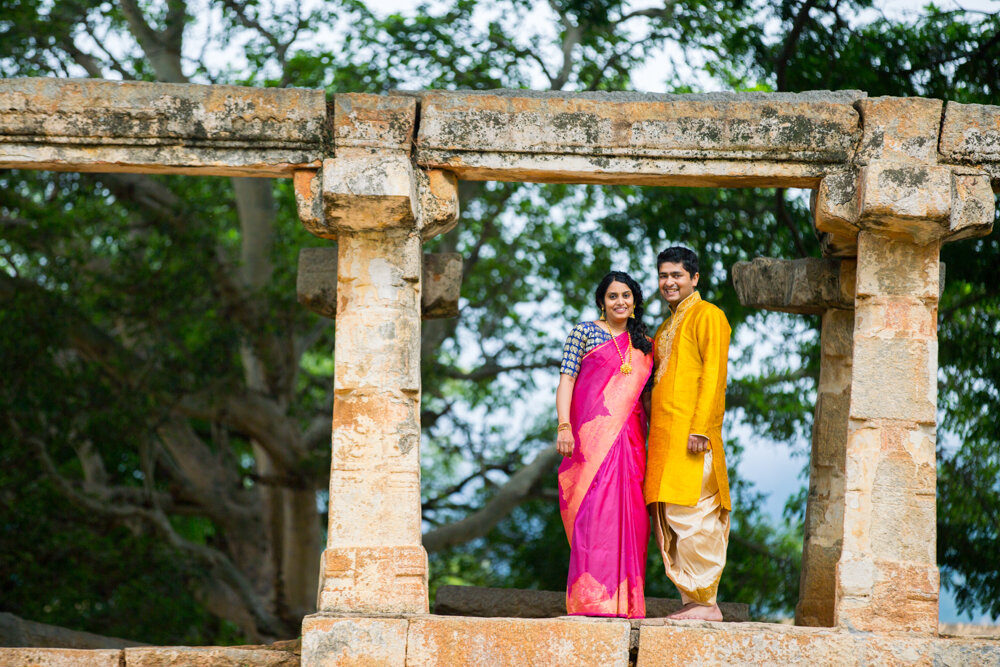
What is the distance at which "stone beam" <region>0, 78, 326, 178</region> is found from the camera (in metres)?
5.35

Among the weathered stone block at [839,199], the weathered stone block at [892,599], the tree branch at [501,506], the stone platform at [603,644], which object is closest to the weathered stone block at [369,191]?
the stone platform at [603,644]

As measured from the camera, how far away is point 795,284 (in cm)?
607

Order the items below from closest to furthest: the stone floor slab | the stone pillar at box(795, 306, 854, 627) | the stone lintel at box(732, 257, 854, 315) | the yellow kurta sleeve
→ the stone floor slab, the yellow kurta sleeve, the stone lintel at box(732, 257, 854, 315), the stone pillar at box(795, 306, 854, 627)

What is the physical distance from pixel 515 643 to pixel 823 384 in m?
2.35

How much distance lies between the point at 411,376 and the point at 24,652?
207cm

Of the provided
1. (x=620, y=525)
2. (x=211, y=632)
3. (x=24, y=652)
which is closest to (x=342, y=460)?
(x=620, y=525)

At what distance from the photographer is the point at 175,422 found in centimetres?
1108

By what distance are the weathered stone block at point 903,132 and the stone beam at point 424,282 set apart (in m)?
1.90

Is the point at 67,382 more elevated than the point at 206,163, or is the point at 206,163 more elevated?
the point at 206,163

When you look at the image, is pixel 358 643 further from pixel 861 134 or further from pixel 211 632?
pixel 211 632

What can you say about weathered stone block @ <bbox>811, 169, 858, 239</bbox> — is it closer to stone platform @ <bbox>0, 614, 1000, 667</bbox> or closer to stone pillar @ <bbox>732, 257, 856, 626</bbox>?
stone pillar @ <bbox>732, 257, 856, 626</bbox>

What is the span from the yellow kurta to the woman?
92mm

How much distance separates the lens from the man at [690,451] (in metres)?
5.45

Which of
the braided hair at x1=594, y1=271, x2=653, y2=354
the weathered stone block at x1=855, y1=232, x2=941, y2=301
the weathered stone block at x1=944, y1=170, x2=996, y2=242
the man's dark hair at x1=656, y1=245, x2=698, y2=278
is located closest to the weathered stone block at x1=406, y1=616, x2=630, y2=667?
the braided hair at x1=594, y1=271, x2=653, y2=354
